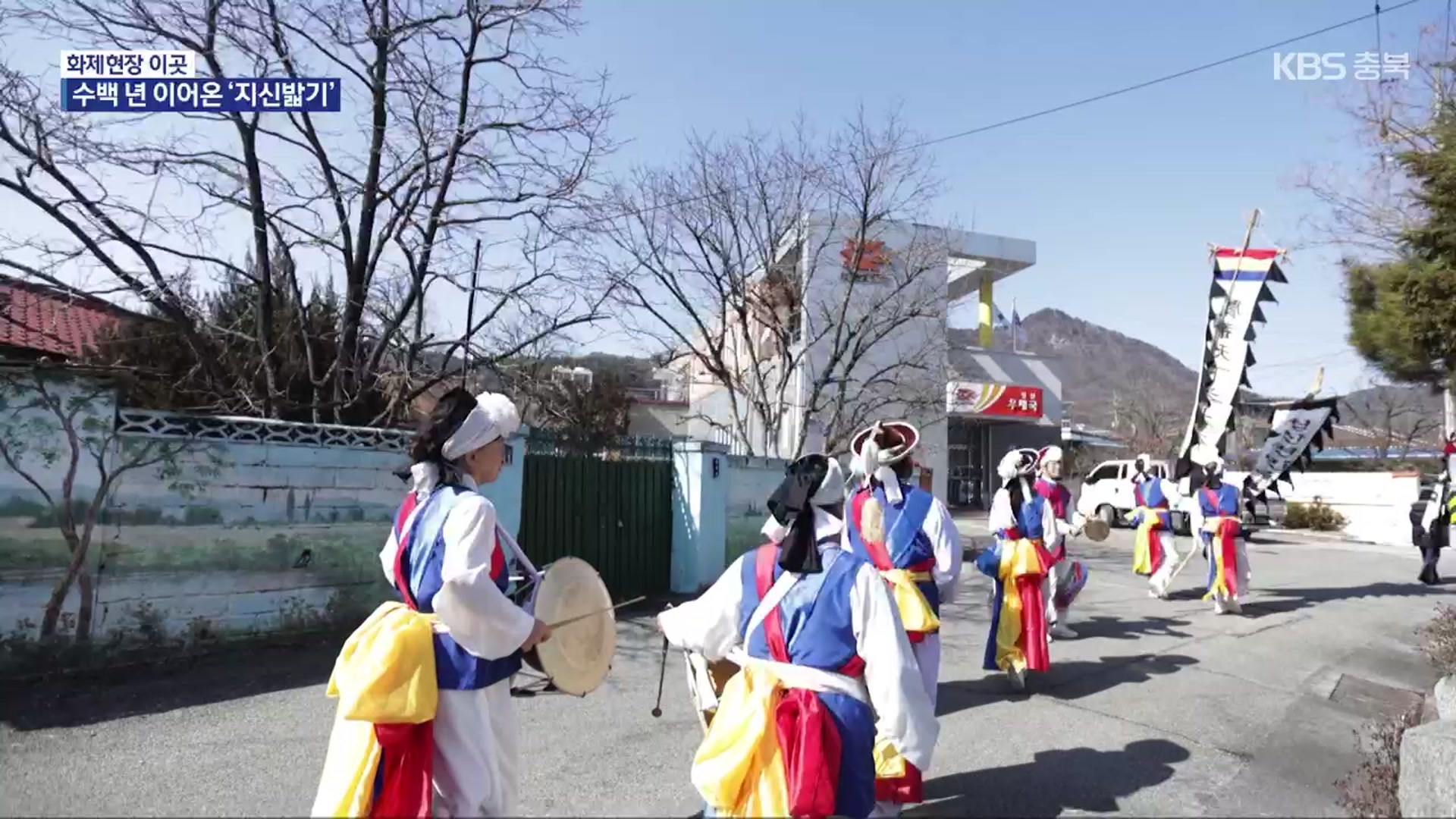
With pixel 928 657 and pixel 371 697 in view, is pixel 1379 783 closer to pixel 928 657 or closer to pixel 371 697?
pixel 928 657

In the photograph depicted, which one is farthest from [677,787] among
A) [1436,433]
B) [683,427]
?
[1436,433]

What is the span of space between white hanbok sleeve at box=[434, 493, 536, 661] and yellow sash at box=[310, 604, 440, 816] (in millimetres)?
134

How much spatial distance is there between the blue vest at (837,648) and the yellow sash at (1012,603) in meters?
3.95

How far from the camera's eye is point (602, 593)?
3486 millimetres

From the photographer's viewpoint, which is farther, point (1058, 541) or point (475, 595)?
point (1058, 541)

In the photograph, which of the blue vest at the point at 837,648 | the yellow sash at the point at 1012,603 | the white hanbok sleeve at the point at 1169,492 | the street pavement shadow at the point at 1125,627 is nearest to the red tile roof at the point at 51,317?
the blue vest at the point at 837,648

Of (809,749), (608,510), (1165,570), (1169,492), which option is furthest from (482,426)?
(1169,492)

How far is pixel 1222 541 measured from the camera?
1042 cm

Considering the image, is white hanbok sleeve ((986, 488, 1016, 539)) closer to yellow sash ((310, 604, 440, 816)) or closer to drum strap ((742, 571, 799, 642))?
drum strap ((742, 571, 799, 642))

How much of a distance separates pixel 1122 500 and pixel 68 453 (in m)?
23.7

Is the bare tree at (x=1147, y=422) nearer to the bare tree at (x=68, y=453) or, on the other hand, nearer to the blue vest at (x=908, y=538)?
the blue vest at (x=908, y=538)

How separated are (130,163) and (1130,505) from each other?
75.3ft

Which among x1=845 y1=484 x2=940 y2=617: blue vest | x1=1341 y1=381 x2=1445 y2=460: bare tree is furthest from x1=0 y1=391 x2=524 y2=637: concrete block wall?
x1=1341 y1=381 x2=1445 y2=460: bare tree

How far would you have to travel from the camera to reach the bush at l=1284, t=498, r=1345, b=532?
25.4 metres
